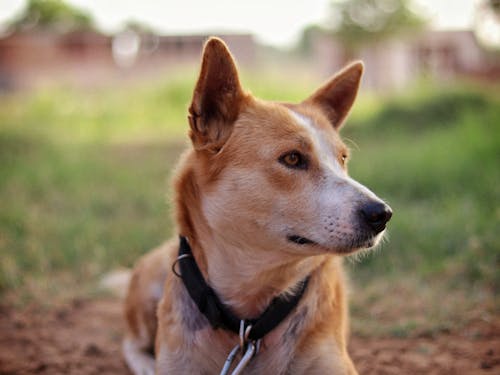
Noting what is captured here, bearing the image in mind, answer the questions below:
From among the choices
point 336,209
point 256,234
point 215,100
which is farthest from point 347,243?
point 215,100

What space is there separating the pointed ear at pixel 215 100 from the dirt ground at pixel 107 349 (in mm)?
1605

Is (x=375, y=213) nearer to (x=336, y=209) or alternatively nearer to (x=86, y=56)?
(x=336, y=209)

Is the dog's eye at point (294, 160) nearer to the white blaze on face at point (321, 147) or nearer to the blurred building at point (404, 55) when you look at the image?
the white blaze on face at point (321, 147)

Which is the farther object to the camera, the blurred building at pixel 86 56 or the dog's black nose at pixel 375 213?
the blurred building at pixel 86 56

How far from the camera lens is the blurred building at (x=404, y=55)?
26.7 meters

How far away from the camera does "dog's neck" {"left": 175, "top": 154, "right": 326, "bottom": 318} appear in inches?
101

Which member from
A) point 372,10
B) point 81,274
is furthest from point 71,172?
point 372,10

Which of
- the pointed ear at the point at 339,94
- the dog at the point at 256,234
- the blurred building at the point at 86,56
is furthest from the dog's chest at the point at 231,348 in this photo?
the blurred building at the point at 86,56

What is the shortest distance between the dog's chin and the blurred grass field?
0.91 m

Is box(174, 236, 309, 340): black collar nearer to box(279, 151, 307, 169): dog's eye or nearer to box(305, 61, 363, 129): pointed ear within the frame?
box(279, 151, 307, 169): dog's eye

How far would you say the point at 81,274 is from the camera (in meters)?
4.91

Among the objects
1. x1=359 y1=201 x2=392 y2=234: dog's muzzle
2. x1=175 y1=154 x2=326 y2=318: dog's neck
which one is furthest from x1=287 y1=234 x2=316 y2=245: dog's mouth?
x1=359 y1=201 x2=392 y2=234: dog's muzzle

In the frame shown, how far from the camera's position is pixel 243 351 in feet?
8.13

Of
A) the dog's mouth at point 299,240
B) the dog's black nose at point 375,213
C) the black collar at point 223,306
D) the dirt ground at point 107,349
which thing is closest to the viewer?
the dog's black nose at point 375,213
